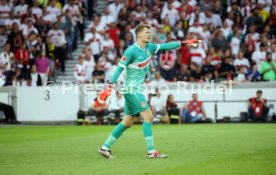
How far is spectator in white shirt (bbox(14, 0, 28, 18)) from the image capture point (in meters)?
31.9

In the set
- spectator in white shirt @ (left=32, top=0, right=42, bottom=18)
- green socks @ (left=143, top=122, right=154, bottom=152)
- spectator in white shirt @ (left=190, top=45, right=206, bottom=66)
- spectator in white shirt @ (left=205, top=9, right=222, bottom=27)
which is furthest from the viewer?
spectator in white shirt @ (left=32, top=0, right=42, bottom=18)

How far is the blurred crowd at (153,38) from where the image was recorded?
2789 centimetres

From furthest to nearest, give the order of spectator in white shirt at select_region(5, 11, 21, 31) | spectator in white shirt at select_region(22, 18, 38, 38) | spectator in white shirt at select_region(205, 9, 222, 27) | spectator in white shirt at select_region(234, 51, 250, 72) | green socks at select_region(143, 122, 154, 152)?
spectator in white shirt at select_region(5, 11, 21, 31) < spectator in white shirt at select_region(22, 18, 38, 38) < spectator in white shirt at select_region(205, 9, 222, 27) < spectator in white shirt at select_region(234, 51, 250, 72) < green socks at select_region(143, 122, 154, 152)

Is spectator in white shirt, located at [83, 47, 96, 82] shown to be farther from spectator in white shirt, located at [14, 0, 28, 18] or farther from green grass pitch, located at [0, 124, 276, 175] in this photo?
green grass pitch, located at [0, 124, 276, 175]

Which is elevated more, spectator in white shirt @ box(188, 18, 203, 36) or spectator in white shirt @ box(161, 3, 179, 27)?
spectator in white shirt @ box(161, 3, 179, 27)

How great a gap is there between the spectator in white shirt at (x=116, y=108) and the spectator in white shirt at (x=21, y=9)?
7.13 metres

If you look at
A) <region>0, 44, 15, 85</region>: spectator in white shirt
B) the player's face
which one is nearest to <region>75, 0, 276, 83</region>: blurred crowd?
<region>0, 44, 15, 85</region>: spectator in white shirt

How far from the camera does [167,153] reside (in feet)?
43.8

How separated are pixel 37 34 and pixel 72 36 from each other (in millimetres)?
1579

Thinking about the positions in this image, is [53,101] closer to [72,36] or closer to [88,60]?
[88,60]

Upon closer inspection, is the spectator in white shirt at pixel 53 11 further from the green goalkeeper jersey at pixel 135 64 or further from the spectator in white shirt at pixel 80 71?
the green goalkeeper jersey at pixel 135 64

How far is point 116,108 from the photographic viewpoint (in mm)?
27344

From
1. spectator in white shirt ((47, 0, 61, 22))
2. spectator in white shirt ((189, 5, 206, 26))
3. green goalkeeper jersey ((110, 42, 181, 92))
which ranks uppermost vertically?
spectator in white shirt ((47, 0, 61, 22))

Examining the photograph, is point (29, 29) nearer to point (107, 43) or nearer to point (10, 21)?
point (10, 21)
